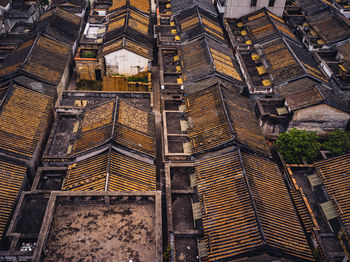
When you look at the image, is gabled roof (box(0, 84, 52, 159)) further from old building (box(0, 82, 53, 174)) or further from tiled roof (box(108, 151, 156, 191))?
tiled roof (box(108, 151, 156, 191))

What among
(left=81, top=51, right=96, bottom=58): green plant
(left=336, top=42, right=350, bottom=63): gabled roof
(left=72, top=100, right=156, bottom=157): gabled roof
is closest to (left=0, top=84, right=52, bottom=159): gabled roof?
(left=72, top=100, right=156, bottom=157): gabled roof

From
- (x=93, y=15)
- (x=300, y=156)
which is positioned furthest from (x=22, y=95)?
(x=300, y=156)

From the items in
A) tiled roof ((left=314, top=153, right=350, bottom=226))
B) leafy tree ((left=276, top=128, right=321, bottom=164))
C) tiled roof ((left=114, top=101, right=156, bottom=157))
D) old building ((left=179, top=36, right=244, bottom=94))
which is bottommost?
A: tiled roof ((left=314, top=153, right=350, bottom=226))

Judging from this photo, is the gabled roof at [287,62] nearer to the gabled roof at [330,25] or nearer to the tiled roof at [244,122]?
the gabled roof at [330,25]

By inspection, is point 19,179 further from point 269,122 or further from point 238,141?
point 269,122

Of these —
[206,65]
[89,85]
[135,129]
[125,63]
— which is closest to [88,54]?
[89,85]
